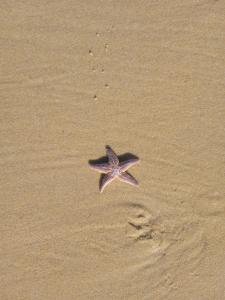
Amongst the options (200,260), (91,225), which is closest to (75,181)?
(91,225)

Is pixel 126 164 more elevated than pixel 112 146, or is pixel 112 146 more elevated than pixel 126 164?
pixel 112 146

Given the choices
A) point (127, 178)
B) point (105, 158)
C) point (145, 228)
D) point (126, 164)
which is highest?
point (105, 158)

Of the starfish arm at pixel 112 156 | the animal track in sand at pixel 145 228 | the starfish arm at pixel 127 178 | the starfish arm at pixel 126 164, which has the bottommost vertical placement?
the animal track in sand at pixel 145 228

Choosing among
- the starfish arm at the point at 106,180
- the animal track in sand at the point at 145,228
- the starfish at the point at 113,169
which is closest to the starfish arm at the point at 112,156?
the starfish at the point at 113,169

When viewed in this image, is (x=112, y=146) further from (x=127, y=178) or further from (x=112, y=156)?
(x=127, y=178)

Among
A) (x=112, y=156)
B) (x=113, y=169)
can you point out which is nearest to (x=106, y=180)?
(x=113, y=169)

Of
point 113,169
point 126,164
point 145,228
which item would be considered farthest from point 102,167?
point 145,228

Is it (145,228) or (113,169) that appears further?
(145,228)

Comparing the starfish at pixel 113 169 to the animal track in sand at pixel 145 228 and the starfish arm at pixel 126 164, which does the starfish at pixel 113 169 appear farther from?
the animal track in sand at pixel 145 228
